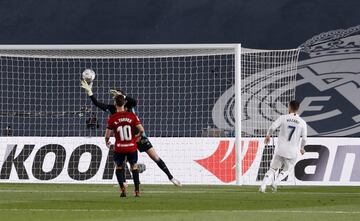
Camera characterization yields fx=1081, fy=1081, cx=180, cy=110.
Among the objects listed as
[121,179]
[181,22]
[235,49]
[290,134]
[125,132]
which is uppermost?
[181,22]

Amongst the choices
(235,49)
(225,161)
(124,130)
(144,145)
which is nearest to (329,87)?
(235,49)

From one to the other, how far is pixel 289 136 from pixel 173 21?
560 inches

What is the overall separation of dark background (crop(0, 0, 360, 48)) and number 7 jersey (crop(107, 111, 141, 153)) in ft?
52.5

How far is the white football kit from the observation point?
71.8 feet

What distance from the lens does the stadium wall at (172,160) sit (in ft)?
83.3

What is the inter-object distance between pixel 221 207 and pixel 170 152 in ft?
32.1

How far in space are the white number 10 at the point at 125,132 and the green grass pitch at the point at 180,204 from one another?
1.04 metres

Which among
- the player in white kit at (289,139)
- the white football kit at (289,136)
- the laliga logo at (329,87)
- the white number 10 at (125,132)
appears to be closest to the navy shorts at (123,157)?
the white number 10 at (125,132)

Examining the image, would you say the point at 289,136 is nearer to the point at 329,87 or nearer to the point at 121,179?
the point at 121,179

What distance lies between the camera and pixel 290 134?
2195cm

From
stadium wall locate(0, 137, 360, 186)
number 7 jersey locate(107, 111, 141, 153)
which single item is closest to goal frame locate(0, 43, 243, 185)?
stadium wall locate(0, 137, 360, 186)

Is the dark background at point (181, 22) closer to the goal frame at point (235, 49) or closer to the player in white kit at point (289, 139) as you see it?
the goal frame at point (235, 49)

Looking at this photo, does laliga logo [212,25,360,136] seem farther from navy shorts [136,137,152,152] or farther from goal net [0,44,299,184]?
navy shorts [136,137,152,152]

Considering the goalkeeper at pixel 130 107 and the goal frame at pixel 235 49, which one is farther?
the goal frame at pixel 235 49
